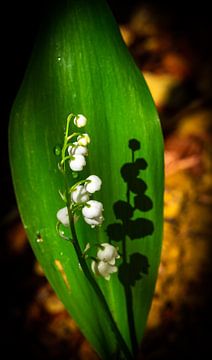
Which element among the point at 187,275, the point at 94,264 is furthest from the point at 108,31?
the point at 187,275

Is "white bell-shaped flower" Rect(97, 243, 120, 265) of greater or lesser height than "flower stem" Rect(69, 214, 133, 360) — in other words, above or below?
above

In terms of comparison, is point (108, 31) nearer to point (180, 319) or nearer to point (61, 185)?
point (61, 185)

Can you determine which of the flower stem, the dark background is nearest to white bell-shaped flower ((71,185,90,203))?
the flower stem

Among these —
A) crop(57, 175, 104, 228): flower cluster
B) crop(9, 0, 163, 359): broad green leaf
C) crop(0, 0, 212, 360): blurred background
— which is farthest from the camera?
crop(0, 0, 212, 360): blurred background

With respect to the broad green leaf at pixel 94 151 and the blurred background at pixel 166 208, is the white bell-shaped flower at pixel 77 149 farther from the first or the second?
the blurred background at pixel 166 208

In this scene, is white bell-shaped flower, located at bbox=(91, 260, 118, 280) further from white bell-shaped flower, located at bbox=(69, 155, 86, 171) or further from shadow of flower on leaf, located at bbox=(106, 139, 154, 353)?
white bell-shaped flower, located at bbox=(69, 155, 86, 171)

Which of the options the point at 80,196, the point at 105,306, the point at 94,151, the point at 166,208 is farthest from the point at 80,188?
the point at 166,208
